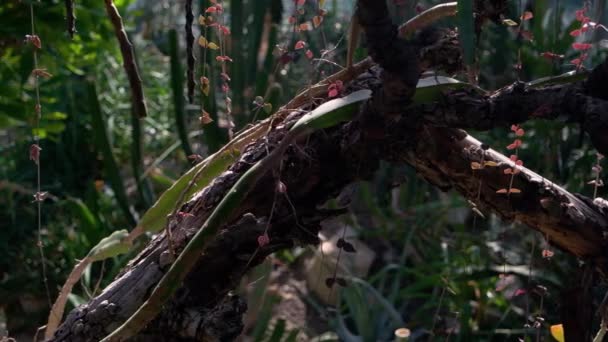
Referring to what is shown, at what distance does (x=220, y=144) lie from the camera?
2.69 m

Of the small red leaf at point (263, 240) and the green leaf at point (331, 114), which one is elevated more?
the green leaf at point (331, 114)

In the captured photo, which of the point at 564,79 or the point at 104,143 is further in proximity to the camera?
the point at 104,143

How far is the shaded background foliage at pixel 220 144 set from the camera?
8.12 feet

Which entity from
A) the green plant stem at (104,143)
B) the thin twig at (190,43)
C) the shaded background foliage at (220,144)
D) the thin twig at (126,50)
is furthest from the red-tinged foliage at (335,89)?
the green plant stem at (104,143)

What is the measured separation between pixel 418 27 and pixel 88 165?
3.12 m

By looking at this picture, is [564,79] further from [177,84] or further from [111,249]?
[177,84]

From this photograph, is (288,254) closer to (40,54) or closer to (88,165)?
(88,165)

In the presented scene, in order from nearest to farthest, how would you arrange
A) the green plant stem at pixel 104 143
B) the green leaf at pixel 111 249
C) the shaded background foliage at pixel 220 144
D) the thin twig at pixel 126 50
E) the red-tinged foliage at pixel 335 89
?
the red-tinged foliage at pixel 335 89
the thin twig at pixel 126 50
the green leaf at pixel 111 249
the shaded background foliage at pixel 220 144
the green plant stem at pixel 104 143

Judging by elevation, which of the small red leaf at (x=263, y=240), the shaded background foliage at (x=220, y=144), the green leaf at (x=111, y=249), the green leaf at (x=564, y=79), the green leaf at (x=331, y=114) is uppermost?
the green leaf at (x=331, y=114)

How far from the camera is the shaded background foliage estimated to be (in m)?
2.47

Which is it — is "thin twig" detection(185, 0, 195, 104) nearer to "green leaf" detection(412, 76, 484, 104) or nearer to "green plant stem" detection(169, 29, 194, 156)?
"green leaf" detection(412, 76, 484, 104)

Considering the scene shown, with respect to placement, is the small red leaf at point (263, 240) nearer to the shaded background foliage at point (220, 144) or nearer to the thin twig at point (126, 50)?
the thin twig at point (126, 50)

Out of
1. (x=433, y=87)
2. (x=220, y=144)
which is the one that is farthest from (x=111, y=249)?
(x=220, y=144)

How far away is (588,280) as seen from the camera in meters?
1.32
